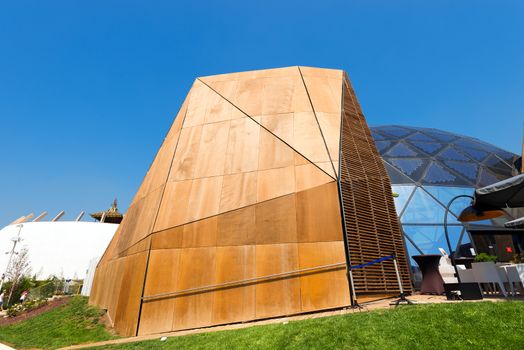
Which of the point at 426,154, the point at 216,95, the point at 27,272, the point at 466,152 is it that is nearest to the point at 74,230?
the point at 27,272

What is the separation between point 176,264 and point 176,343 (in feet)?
9.93

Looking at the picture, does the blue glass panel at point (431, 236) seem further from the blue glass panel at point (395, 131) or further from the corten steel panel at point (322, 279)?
the blue glass panel at point (395, 131)

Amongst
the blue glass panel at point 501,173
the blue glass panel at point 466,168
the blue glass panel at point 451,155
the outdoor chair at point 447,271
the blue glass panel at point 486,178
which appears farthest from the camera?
the blue glass panel at point 451,155

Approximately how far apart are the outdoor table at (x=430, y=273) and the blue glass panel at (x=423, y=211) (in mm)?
6504

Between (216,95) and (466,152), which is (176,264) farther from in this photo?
(466,152)

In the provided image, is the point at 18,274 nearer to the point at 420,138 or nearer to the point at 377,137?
the point at 377,137

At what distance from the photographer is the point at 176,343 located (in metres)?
6.40

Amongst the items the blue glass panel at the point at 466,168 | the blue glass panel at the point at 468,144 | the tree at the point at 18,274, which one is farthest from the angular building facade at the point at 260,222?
the tree at the point at 18,274

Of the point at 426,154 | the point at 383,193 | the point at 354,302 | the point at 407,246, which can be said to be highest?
the point at 426,154

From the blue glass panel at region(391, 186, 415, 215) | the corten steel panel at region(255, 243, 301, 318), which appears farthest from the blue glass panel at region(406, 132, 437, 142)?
the corten steel panel at region(255, 243, 301, 318)

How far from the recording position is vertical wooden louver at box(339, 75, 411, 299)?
8.63m

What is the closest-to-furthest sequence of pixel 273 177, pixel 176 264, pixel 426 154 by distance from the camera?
pixel 176 264 < pixel 273 177 < pixel 426 154

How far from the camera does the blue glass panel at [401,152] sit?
63.9 ft

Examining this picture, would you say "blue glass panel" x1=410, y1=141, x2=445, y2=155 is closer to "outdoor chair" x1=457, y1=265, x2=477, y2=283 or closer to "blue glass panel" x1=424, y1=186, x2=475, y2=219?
"blue glass panel" x1=424, y1=186, x2=475, y2=219
